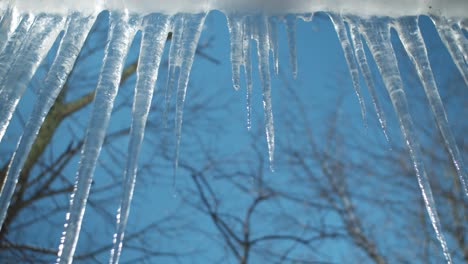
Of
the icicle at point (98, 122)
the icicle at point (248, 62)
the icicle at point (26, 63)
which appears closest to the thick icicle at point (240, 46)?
the icicle at point (248, 62)

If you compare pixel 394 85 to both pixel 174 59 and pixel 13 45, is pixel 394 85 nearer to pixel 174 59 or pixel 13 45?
pixel 174 59

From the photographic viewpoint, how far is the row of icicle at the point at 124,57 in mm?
741

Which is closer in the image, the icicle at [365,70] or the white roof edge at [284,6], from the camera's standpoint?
the white roof edge at [284,6]

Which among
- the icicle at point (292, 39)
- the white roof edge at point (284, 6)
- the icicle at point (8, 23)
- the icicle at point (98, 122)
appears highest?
the icicle at point (292, 39)

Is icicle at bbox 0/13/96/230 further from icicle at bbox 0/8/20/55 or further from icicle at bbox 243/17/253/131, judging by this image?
icicle at bbox 243/17/253/131

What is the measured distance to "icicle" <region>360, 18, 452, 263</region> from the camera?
764mm

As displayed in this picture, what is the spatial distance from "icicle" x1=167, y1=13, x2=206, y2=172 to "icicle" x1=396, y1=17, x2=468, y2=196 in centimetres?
36

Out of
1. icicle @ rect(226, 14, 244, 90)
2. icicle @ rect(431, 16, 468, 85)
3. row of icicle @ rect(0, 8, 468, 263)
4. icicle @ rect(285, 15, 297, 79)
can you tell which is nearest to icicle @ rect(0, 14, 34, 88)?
row of icicle @ rect(0, 8, 468, 263)

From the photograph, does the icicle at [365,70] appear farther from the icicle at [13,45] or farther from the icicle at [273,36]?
the icicle at [13,45]

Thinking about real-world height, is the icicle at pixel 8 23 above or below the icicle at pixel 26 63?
above

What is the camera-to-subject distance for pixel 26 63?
77 cm

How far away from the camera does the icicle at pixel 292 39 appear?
771 mm

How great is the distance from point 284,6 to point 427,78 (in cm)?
31

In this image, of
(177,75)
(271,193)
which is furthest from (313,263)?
(177,75)
